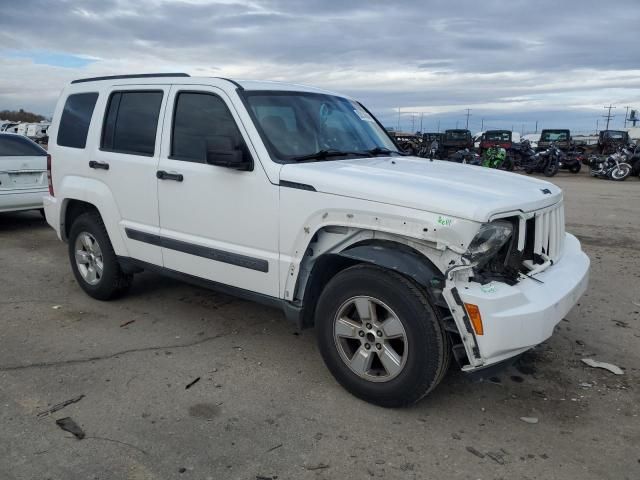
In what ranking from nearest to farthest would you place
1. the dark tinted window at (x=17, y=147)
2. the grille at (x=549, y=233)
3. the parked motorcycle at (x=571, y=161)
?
the grille at (x=549, y=233) < the dark tinted window at (x=17, y=147) < the parked motorcycle at (x=571, y=161)

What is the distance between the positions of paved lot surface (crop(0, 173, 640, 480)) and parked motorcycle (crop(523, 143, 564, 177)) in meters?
16.9

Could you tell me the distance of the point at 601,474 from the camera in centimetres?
285

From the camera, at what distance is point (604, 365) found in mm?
4098

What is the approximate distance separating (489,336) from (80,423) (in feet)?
7.78

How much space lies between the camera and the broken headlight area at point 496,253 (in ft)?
10.1

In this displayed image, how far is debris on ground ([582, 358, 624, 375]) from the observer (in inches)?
158

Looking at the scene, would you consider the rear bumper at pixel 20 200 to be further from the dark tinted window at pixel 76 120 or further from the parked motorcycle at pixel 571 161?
the parked motorcycle at pixel 571 161

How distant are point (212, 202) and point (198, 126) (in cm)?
63

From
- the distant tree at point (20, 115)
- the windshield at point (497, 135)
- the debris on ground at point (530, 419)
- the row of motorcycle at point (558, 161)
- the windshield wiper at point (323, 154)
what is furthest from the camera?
the distant tree at point (20, 115)

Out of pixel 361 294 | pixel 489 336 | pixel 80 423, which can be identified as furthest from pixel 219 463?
pixel 489 336

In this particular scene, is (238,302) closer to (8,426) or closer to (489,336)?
(8,426)

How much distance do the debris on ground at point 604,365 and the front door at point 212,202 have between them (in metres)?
2.36

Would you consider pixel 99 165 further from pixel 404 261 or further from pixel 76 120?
pixel 404 261

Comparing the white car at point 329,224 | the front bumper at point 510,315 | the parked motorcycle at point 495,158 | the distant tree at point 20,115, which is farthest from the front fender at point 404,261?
the distant tree at point 20,115
